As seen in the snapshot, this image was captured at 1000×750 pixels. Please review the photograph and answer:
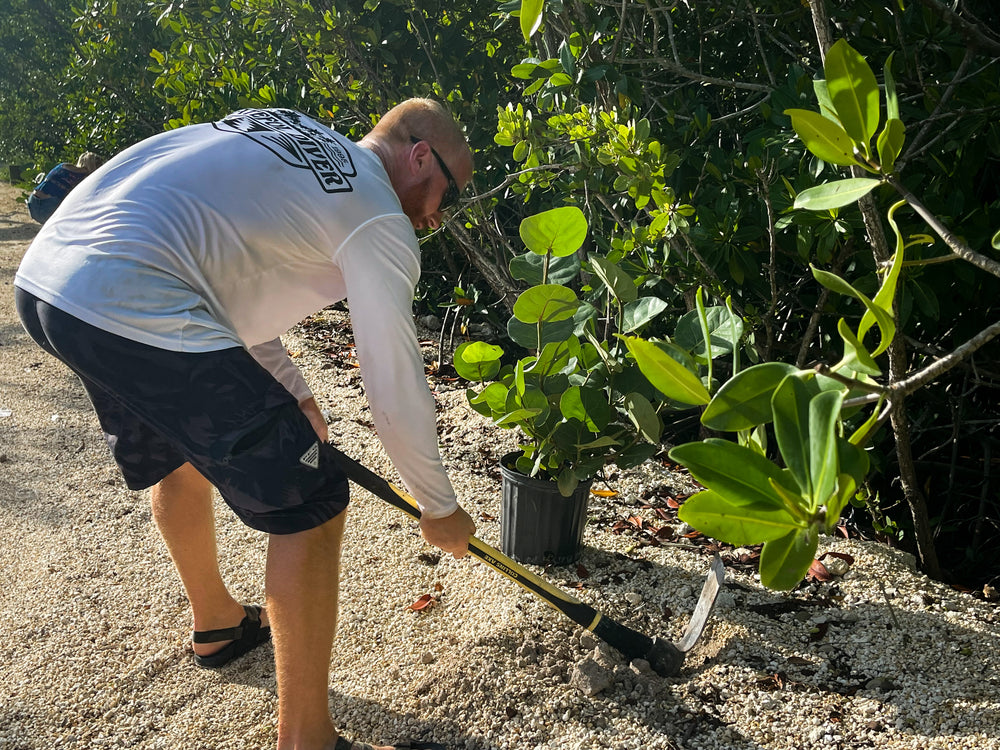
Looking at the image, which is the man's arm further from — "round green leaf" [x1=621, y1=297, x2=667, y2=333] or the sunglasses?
"round green leaf" [x1=621, y1=297, x2=667, y2=333]

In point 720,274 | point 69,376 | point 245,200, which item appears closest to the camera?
point 245,200

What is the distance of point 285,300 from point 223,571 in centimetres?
130

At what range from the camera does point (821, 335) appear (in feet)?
9.64

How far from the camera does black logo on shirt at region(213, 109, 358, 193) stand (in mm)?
2035

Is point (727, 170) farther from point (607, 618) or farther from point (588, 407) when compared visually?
point (607, 618)

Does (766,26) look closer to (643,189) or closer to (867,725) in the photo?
(643,189)

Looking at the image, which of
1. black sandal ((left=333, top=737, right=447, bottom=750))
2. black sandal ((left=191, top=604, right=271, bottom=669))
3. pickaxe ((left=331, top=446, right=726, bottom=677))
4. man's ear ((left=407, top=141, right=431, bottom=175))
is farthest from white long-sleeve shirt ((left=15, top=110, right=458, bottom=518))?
black sandal ((left=191, top=604, right=271, bottom=669))

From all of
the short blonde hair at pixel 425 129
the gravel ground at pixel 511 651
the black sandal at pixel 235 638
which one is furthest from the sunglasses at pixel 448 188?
the black sandal at pixel 235 638

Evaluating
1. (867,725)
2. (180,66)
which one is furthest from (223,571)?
(180,66)

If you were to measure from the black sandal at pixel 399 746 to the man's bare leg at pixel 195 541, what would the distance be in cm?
65

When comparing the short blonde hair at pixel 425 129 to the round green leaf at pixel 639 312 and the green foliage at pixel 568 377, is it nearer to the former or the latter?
the green foliage at pixel 568 377

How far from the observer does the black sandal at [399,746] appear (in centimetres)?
206

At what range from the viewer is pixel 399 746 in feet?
7.07

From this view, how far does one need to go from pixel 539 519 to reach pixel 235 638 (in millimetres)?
1010
